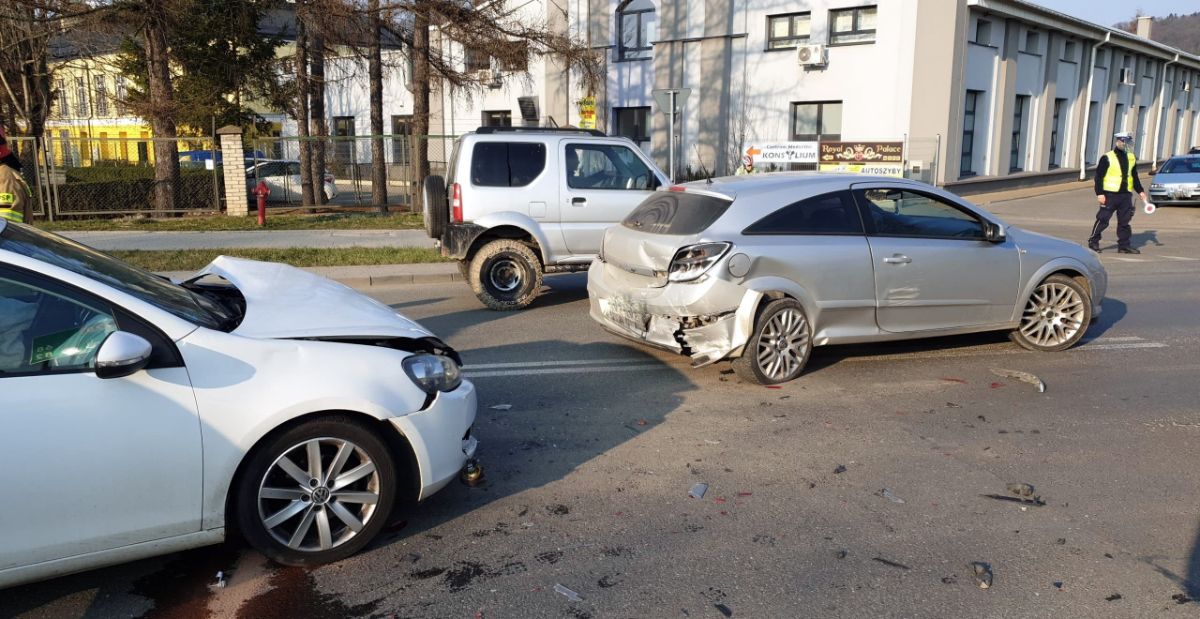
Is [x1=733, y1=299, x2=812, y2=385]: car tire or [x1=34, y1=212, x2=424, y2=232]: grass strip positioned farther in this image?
[x1=34, y1=212, x2=424, y2=232]: grass strip

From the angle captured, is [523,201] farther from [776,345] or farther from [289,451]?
[289,451]

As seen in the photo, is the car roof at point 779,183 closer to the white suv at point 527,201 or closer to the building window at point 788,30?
the white suv at point 527,201

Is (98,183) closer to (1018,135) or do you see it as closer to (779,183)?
(779,183)

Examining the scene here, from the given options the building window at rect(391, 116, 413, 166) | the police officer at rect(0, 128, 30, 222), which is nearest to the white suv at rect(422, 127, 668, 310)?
the police officer at rect(0, 128, 30, 222)

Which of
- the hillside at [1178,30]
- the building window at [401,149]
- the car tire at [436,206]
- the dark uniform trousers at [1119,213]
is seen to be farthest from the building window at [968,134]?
the hillside at [1178,30]

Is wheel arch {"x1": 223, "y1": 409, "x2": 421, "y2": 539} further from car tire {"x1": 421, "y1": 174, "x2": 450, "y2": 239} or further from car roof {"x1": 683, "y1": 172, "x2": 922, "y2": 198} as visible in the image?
car tire {"x1": 421, "y1": 174, "x2": 450, "y2": 239}

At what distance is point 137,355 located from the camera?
3.20 meters

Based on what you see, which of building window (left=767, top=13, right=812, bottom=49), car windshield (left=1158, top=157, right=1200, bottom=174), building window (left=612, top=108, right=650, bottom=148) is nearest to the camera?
car windshield (left=1158, top=157, right=1200, bottom=174)

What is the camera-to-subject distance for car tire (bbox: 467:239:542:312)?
9695mm

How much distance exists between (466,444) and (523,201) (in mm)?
6031

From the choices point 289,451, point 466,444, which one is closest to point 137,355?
point 289,451

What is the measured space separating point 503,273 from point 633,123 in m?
23.1

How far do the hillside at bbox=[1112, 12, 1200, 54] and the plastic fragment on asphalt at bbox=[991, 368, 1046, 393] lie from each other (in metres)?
82.6

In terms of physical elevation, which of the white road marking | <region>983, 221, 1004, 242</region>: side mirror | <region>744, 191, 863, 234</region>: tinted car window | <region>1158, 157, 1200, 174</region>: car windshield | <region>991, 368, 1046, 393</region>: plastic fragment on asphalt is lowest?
the white road marking
